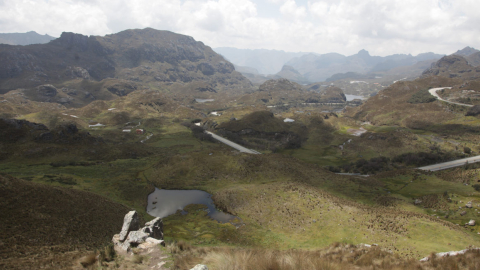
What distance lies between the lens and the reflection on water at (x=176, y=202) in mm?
53844

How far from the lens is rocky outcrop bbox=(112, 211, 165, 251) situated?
2117 cm

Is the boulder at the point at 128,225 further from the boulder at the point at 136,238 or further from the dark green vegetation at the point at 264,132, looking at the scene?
the dark green vegetation at the point at 264,132

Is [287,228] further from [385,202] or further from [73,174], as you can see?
[73,174]

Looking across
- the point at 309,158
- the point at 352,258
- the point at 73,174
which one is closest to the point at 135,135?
the point at 73,174

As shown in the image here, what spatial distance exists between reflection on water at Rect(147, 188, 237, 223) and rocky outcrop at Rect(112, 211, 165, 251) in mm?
26260

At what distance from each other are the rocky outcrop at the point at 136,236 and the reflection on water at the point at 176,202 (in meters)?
26.3

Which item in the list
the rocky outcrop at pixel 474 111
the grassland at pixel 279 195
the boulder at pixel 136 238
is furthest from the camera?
the rocky outcrop at pixel 474 111

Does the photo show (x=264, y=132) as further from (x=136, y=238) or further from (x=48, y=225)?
(x=136, y=238)

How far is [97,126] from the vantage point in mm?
181625

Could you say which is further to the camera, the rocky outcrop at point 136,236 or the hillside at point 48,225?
the rocky outcrop at point 136,236

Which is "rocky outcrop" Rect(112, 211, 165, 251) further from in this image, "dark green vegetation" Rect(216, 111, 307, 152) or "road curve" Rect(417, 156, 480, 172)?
"dark green vegetation" Rect(216, 111, 307, 152)

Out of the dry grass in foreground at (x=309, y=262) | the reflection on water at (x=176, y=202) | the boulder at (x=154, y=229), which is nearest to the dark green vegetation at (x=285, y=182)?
the dry grass in foreground at (x=309, y=262)

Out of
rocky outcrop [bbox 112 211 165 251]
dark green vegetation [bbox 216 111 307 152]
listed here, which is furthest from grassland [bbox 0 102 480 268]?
dark green vegetation [bbox 216 111 307 152]

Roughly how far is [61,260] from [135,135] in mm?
150735
